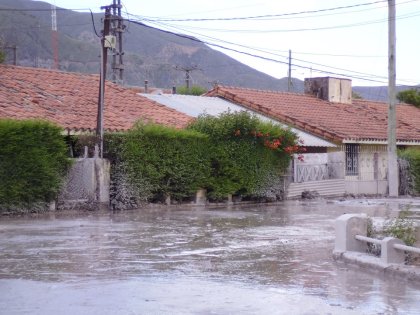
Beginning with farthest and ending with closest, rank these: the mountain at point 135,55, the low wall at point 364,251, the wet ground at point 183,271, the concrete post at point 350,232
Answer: the mountain at point 135,55 < the concrete post at point 350,232 < the low wall at point 364,251 < the wet ground at point 183,271

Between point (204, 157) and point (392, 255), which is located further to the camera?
point (204, 157)

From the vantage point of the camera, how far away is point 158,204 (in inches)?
995

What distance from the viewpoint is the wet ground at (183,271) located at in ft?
29.7

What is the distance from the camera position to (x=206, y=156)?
26.7m

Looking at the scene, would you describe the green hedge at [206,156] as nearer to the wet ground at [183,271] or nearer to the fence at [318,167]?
the fence at [318,167]

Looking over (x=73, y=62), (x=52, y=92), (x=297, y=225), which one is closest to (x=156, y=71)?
(x=73, y=62)

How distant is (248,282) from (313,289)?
1004 millimetres

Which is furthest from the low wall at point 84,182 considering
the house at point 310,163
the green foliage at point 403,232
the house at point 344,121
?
the house at point 344,121

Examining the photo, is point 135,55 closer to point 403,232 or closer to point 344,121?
point 344,121

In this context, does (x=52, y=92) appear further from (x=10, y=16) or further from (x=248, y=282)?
(x=10, y=16)

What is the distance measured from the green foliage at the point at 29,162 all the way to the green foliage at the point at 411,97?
115 feet

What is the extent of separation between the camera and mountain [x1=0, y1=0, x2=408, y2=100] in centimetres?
11344

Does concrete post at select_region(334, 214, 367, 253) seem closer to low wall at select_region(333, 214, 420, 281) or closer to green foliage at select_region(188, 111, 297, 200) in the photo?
low wall at select_region(333, 214, 420, 281)

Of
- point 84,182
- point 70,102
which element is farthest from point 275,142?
point 84,182
